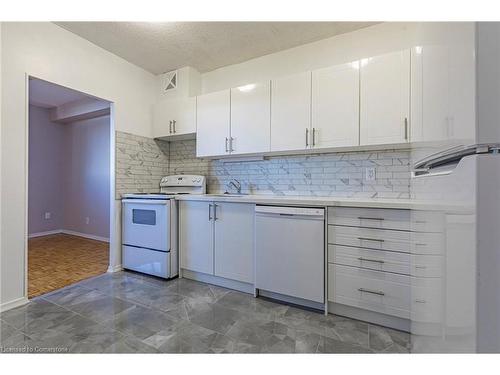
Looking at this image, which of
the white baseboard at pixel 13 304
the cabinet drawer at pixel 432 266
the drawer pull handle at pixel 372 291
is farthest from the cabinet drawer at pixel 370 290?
the white baseboard at pixel 13 304

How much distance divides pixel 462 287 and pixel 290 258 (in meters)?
1.41

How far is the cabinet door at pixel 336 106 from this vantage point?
200 cm

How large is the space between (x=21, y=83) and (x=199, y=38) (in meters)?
1.56

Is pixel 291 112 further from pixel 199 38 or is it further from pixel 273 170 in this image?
pixel 199 38

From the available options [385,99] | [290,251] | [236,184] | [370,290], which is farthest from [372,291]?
[236,184]

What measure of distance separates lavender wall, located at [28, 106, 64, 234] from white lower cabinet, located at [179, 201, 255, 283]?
3.83m

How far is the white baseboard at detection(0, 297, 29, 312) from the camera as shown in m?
1.79

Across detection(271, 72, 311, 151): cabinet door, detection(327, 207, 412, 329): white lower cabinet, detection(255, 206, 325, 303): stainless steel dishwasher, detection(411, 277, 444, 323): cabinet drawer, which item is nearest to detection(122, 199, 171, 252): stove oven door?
detection(255, 206, 325, 303): stainless steel dishwasher

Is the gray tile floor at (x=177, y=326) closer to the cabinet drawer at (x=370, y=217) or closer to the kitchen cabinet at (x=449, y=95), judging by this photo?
the cabinet drawer at (x=370, y=217)

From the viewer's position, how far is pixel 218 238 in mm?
2270

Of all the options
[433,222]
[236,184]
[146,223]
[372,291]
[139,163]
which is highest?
[139,163]

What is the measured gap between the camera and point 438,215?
2.23 ft

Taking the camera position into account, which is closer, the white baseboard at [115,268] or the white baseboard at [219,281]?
the white baseboard at [219,281]

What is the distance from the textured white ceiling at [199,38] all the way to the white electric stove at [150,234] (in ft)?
5.20
